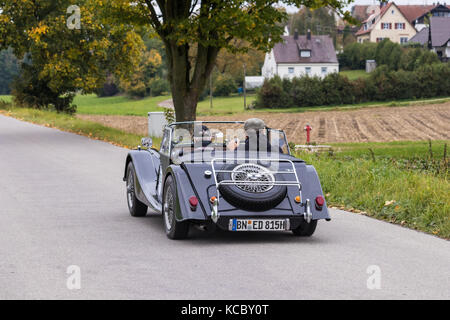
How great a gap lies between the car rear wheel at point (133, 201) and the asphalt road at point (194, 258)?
0.50 ft

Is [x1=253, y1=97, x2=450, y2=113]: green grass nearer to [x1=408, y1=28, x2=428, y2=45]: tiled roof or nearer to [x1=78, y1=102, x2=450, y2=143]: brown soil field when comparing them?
[x1=78, y1=102, x2=450, y2=143]: brown soil field

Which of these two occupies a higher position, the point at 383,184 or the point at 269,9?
the point at 269,9

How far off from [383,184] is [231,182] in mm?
4324

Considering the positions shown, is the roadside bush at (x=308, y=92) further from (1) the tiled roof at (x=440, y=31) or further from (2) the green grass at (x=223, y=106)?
(1) the tiled roof at (x=440, y=31)

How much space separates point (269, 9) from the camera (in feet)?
71.6

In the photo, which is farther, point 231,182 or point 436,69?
point 436,69

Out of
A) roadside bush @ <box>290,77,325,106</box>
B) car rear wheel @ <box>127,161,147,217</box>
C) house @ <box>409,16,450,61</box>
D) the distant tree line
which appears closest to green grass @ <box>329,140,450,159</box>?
car rear wheel @ <box>127,161,147,217</box>

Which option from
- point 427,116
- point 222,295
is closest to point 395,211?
point 222,295

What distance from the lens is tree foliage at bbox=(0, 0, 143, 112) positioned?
105 ft

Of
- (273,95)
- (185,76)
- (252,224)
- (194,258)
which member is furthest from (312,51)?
(194,258)

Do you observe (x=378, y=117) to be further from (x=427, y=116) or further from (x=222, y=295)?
(x=222, y=295)

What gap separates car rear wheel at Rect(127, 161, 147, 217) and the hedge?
7065cm

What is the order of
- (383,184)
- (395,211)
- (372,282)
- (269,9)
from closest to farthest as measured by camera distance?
1. (372,282)
2. (395,211)
3. (383,184)
4. (269,9)
